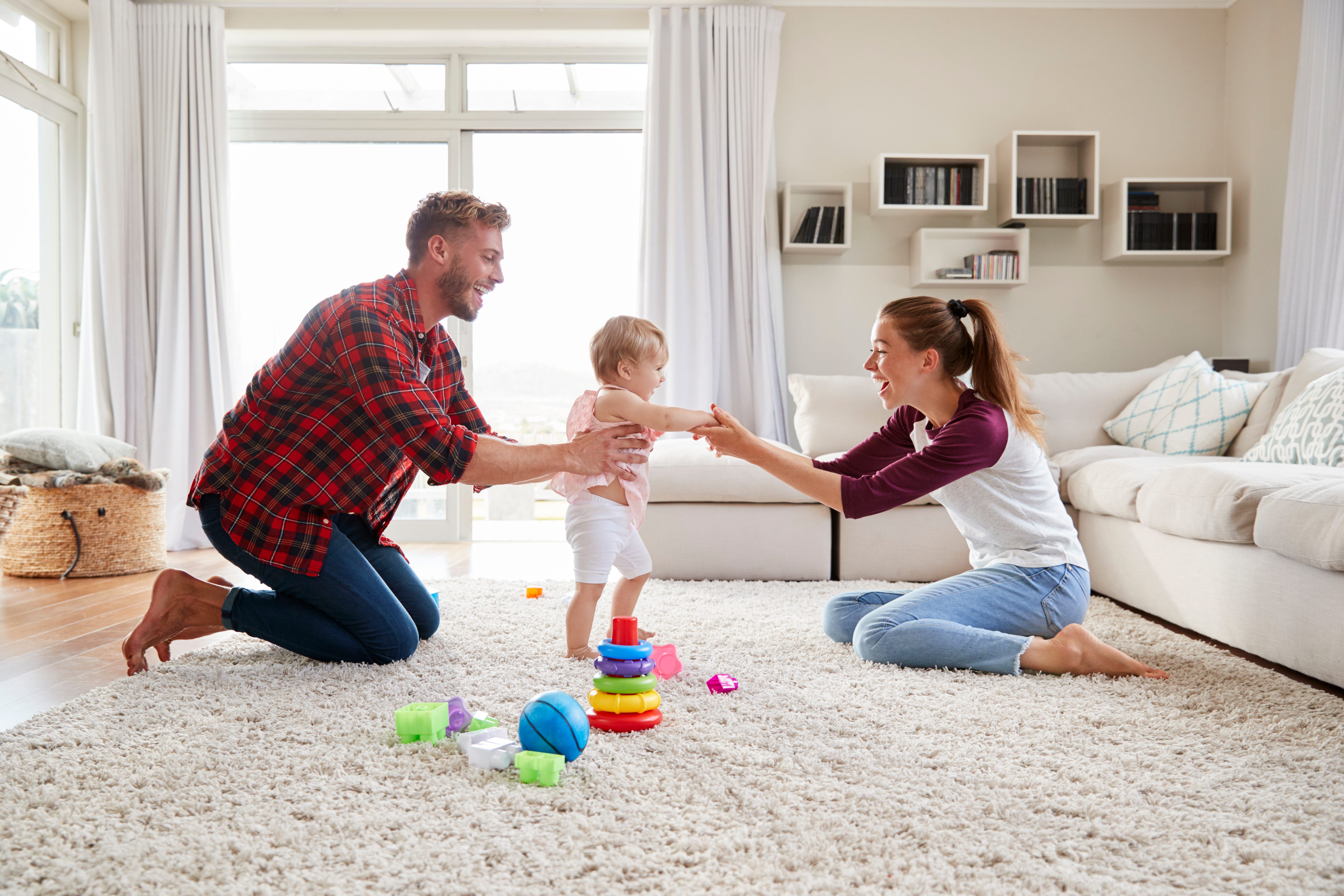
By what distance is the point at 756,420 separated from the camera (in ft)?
13.9

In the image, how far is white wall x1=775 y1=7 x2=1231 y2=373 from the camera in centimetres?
436

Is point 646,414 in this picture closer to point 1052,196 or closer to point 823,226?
point 823,226

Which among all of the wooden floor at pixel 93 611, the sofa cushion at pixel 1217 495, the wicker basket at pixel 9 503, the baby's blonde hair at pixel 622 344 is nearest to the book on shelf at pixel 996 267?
the sofa cushion at pixel 1217 495

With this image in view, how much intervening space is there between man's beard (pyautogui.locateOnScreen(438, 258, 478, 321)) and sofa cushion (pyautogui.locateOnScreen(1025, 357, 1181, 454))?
8.38 feet

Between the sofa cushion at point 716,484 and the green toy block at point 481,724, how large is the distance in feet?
5.36

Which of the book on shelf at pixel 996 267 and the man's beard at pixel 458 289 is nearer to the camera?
the man's beard at pixel 458 289

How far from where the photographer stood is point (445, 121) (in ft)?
14.5

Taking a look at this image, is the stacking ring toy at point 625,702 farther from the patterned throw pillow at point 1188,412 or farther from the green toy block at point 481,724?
the patterned throw pillow at point 1188,412

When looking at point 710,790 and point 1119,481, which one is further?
point 1119,481

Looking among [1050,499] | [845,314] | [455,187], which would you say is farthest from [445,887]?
[455,187]

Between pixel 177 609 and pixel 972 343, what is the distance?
6.00ft

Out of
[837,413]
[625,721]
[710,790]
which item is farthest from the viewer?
[837,413]

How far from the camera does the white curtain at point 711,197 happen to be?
13.8 ft

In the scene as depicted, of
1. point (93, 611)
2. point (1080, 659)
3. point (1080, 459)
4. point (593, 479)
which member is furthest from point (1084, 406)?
point (93, 611)
